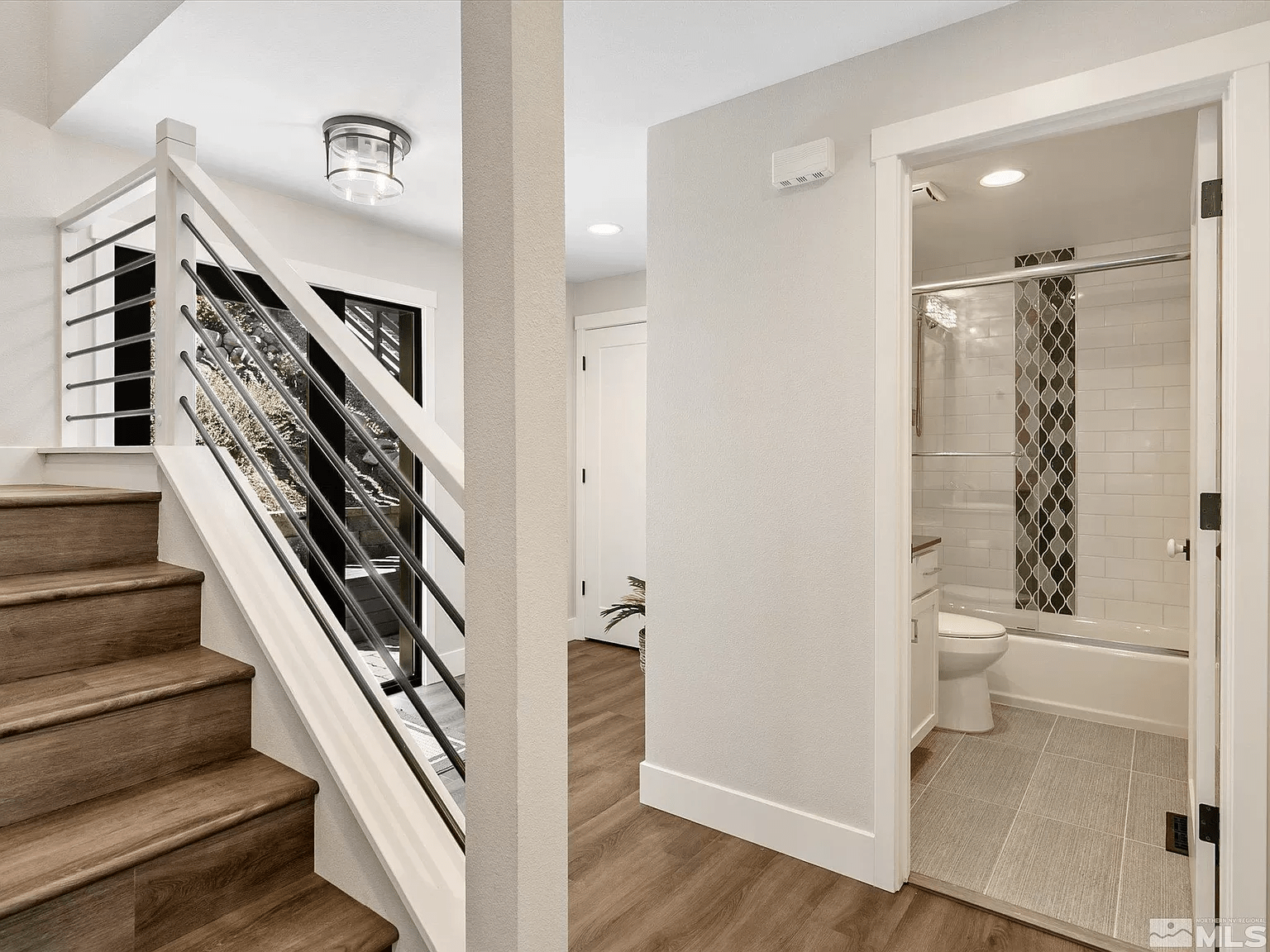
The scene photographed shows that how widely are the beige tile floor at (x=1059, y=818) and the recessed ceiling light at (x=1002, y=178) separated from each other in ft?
7.77

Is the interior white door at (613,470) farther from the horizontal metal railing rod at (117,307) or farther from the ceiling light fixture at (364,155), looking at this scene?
the horizontal metal railing rod at (117,307)

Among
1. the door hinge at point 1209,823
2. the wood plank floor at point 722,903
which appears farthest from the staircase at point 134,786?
the door hinge at point 1209,823

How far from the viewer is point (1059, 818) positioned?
8.05 ft

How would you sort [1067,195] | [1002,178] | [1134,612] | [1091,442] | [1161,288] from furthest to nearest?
[1091,442] < [1134,612] < [1161,288] < [1067,195] < [1002,178]

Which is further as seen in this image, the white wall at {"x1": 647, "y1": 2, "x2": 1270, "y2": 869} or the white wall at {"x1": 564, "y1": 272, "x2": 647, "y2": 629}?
the white wall at {"x1": 564, "y1": 272, "x2": 647, "y2": 629}

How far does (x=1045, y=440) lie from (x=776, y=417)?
2.61 m

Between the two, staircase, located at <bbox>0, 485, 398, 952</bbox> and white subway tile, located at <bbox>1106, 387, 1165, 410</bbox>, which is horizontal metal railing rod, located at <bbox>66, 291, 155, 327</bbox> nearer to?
staircase, located at <bbox>0, 485, 398, 952</bbox>

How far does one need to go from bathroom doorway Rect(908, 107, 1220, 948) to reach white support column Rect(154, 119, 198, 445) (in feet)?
6.67

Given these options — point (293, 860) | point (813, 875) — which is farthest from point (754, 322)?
point (293, 860)

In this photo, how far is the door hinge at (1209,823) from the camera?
1636 millimetres

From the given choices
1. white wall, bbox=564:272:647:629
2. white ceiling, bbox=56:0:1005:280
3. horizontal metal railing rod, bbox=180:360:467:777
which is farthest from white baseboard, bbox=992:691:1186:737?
horizontal metal railing rod, bbox=180:360:467:777

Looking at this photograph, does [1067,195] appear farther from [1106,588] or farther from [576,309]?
[576,309]

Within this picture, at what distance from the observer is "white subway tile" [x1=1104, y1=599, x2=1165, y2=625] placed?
3.77 meters

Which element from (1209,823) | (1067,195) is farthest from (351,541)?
(1067,195)
